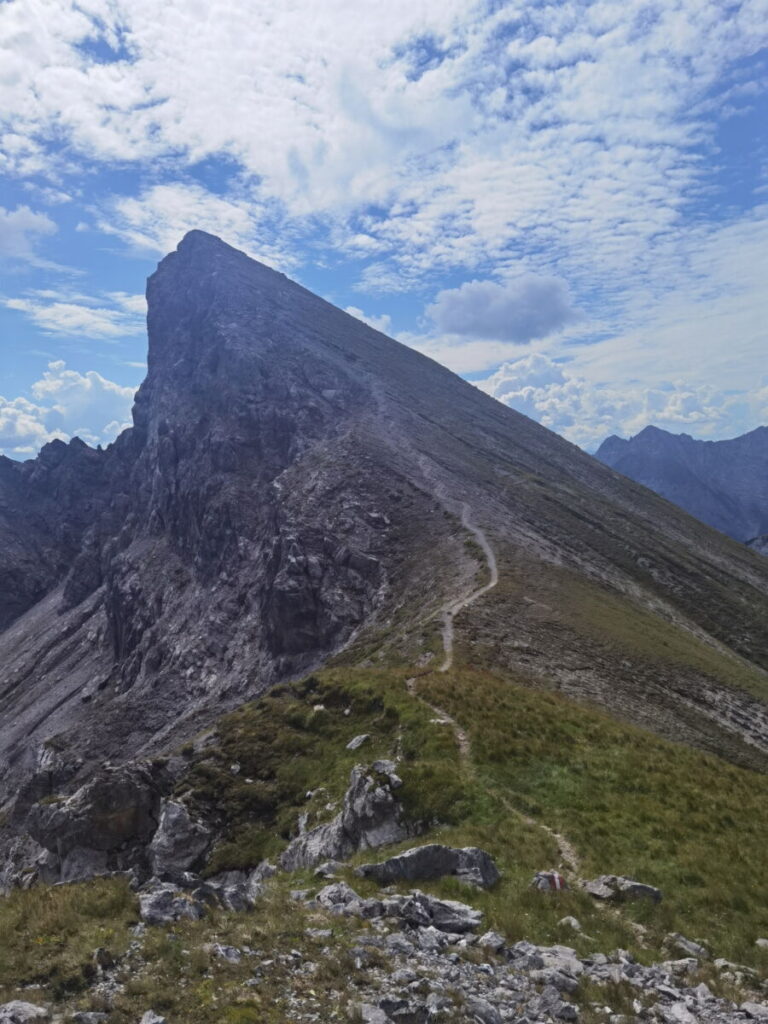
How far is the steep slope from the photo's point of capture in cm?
5541

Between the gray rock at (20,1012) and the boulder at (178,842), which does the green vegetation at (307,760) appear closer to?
the boulder at (178,842)

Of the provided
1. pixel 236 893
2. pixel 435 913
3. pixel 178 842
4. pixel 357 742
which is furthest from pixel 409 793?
pixel 178 842

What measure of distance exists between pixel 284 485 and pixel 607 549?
58.2 meters

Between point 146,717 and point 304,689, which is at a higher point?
point 304,689

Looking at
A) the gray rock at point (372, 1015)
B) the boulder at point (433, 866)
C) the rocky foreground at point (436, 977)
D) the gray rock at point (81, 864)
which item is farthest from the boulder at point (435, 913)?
the gray rock at point (81, 864)

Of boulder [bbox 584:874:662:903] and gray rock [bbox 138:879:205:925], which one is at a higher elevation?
gray rock [bbox 138:879:205:925]

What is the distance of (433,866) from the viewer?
Answer: 19.0 m

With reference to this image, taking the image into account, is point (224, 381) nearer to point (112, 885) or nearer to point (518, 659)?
point (518, 659)

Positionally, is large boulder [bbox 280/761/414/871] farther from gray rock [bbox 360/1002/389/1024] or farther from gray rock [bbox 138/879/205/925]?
gray rock [bbox 360/1002/389/1024]

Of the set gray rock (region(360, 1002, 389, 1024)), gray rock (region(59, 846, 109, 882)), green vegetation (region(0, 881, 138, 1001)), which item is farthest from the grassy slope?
gray rock (region(59, 846, 109, 882))

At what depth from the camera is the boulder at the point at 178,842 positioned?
26.1 metres

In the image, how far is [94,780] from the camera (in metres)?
29.8

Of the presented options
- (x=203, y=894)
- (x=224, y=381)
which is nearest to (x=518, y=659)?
(x=203, y=894)

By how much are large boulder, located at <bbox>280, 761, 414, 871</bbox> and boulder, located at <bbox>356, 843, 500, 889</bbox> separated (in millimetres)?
3586
